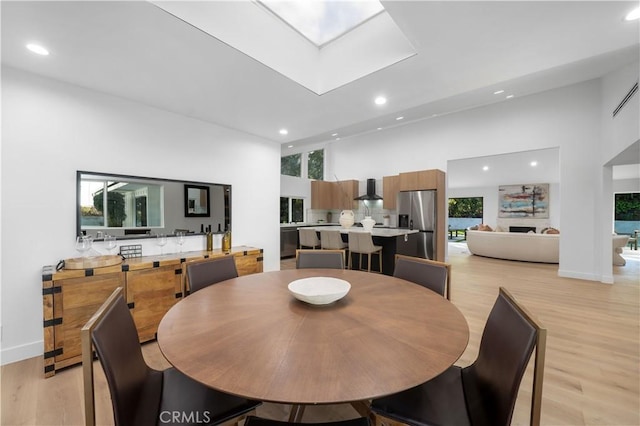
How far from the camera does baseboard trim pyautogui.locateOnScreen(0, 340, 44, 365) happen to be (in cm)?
215

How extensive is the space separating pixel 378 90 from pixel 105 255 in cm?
326

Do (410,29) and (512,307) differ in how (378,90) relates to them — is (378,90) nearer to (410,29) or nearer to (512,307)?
(410,29)

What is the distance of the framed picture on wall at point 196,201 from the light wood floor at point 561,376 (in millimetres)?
1546

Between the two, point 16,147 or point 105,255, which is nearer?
point 16,147

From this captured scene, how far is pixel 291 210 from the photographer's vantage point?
24.6 ft

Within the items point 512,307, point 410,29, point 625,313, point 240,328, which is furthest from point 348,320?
A: point 625,313

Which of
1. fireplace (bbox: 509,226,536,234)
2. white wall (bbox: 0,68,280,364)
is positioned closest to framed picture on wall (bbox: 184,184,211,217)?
white wall (bbox: 0,68,280,364)

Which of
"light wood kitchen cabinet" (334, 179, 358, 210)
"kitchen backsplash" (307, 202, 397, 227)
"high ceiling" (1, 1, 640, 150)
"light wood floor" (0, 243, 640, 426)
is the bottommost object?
"light wood floor" (0, 243, 640, 426)

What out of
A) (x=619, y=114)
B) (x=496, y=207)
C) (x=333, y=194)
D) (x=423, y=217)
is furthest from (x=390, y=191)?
(x=496, y=207)

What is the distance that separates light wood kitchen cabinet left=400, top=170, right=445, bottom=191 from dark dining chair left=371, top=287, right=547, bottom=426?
5040 millimetres

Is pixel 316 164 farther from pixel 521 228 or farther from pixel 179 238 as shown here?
pixel 521 228

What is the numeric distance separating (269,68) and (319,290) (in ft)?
6.43

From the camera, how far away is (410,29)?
6.29 feet

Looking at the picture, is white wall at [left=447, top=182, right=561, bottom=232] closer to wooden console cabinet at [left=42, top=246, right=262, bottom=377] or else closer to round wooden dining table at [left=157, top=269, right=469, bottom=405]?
round wooden dining table at [left=157, top=269, right=469, bottom=405]
